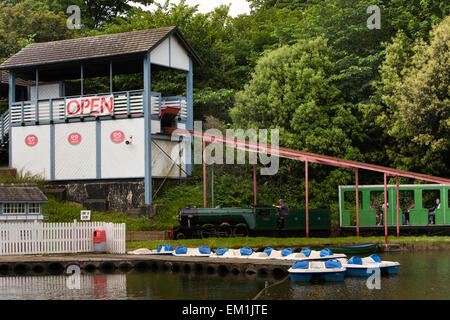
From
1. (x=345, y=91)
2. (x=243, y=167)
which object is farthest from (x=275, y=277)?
(x=345, y=91)

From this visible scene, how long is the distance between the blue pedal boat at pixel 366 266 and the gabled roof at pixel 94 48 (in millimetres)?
17925

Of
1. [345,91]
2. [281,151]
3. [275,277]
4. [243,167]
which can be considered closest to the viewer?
[275,277]

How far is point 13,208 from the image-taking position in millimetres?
28344

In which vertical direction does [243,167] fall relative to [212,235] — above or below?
above

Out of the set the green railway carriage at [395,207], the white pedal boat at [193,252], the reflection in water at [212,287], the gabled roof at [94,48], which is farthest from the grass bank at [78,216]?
the green railway carriage at [395,207]

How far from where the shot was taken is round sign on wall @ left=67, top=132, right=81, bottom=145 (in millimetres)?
37281

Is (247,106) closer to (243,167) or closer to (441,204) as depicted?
(243,167)

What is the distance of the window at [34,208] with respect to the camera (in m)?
28.9

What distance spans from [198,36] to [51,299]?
32193 millimetres

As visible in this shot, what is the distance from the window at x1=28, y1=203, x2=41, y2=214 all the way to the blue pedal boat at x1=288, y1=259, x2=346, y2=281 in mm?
12772

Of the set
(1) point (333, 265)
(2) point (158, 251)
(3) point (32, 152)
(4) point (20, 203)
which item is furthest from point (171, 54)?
(1) point (333, 265)

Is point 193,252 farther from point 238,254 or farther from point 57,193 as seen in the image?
point 57,193
